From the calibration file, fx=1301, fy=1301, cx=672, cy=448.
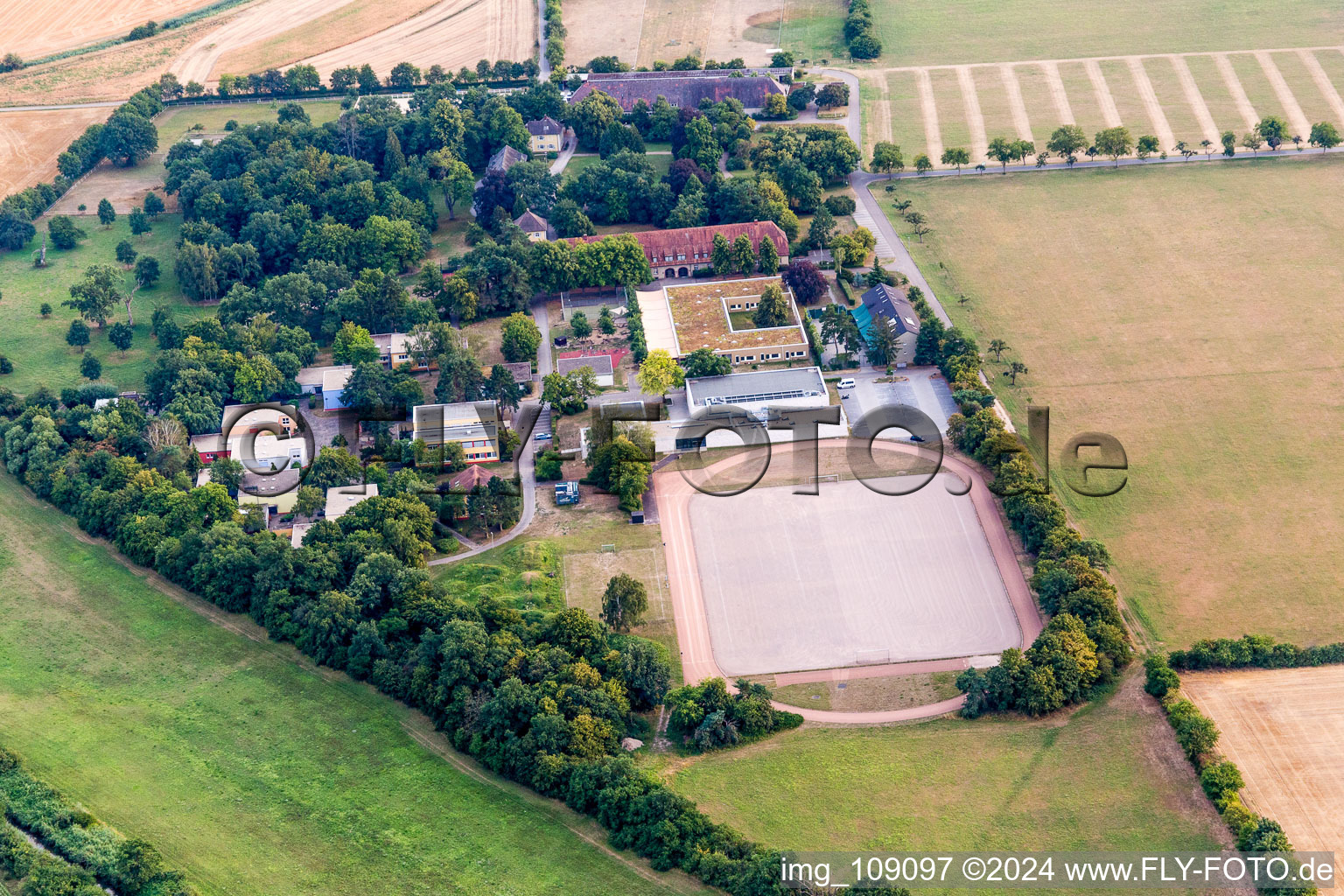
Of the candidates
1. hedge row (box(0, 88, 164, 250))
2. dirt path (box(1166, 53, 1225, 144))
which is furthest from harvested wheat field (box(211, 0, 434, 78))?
dirt path (box(1166, 53, 1225, 144))

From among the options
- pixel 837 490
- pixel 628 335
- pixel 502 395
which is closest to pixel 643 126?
pixel 628 335

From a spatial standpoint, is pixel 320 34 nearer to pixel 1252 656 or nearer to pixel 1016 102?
pixel 1016 102

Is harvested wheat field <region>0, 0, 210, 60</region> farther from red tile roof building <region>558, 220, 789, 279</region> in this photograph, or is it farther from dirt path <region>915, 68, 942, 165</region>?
dirt path <region>915, 68, 942, 165</region>

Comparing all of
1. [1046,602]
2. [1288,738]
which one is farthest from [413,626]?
[1288,738]

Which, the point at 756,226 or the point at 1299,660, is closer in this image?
the point at 1299,660

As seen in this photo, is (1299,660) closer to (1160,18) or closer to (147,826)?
(147,826)

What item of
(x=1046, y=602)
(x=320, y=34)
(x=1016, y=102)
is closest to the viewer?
(x=1046, y=602)

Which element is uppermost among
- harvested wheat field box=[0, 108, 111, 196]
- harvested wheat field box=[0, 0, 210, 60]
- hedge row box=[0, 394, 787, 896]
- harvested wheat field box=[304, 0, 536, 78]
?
harvested wheat field box=[0, 0, 210, 60]
